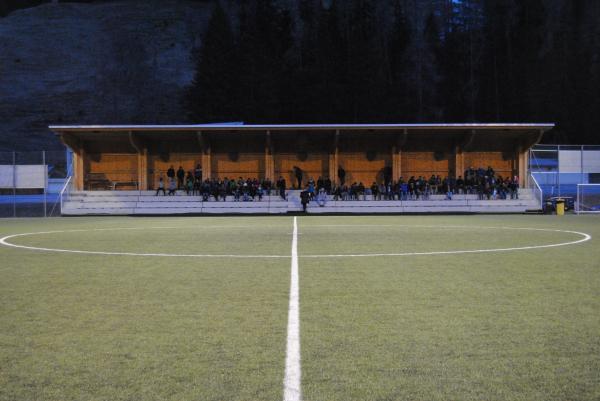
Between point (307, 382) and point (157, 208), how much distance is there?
91.4 ft

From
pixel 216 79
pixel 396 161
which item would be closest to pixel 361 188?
pixel 396 161

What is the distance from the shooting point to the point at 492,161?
1383 inches

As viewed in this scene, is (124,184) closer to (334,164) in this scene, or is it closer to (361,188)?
(334,164)

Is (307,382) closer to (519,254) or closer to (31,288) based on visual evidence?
(31,288)

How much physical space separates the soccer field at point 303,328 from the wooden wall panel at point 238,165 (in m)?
25.3

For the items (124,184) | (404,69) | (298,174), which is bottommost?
(124,184)

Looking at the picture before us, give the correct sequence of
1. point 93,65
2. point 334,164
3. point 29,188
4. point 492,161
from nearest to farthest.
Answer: point 29,188
point 334,164
point 492,161
point 93,65

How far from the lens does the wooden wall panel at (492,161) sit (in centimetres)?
3500

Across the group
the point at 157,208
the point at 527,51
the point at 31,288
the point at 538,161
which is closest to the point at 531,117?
the point at 527,51

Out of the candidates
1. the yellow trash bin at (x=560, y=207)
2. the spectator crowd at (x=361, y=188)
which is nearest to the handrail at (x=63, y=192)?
the spectator crowd at (x=361, y=188)

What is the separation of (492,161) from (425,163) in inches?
155

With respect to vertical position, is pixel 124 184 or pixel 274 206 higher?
pixel 124 184

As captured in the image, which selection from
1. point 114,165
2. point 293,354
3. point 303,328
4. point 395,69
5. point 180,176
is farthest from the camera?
point 395,69

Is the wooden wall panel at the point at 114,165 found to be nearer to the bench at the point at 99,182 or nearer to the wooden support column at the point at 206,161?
the bench at the point at 99,182
